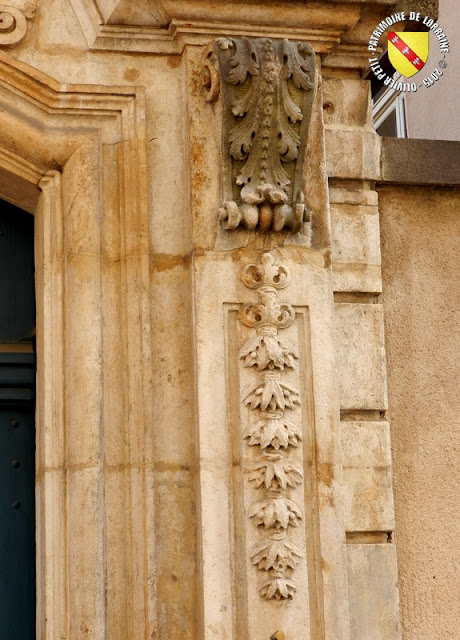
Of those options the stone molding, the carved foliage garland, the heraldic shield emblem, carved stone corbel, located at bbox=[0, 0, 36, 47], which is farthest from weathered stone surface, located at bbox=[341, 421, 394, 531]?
the heraldic shield emblem

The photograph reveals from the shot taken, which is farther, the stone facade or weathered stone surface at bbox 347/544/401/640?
weathered stone surface at bbox 347/544/401/640

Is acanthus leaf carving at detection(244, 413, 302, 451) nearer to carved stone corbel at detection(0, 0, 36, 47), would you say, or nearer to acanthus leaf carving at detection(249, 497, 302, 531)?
acanthus leaf carving at detection(249, 497, 302, 531)

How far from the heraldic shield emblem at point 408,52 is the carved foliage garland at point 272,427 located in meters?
1.93

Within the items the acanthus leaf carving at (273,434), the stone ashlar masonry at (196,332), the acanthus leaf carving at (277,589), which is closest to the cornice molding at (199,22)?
the stone ashlar masonry at (196,332)

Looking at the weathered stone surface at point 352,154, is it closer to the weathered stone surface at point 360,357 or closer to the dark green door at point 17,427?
the weathered stone surface at point 360,357

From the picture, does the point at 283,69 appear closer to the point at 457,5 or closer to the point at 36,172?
the point at 36,172

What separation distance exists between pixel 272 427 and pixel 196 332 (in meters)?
0.41

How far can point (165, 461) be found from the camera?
477cm

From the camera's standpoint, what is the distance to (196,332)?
480cm

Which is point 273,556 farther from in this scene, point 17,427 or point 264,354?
point 17,427

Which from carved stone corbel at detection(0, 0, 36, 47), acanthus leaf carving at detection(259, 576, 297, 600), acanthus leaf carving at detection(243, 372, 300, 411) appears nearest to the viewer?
acanthus leaf carving at detection(259, 576, 297, 600)

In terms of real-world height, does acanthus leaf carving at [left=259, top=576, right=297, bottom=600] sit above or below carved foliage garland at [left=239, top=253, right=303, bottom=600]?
below

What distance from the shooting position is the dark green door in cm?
506

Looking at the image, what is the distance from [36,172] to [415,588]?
6.46ft
